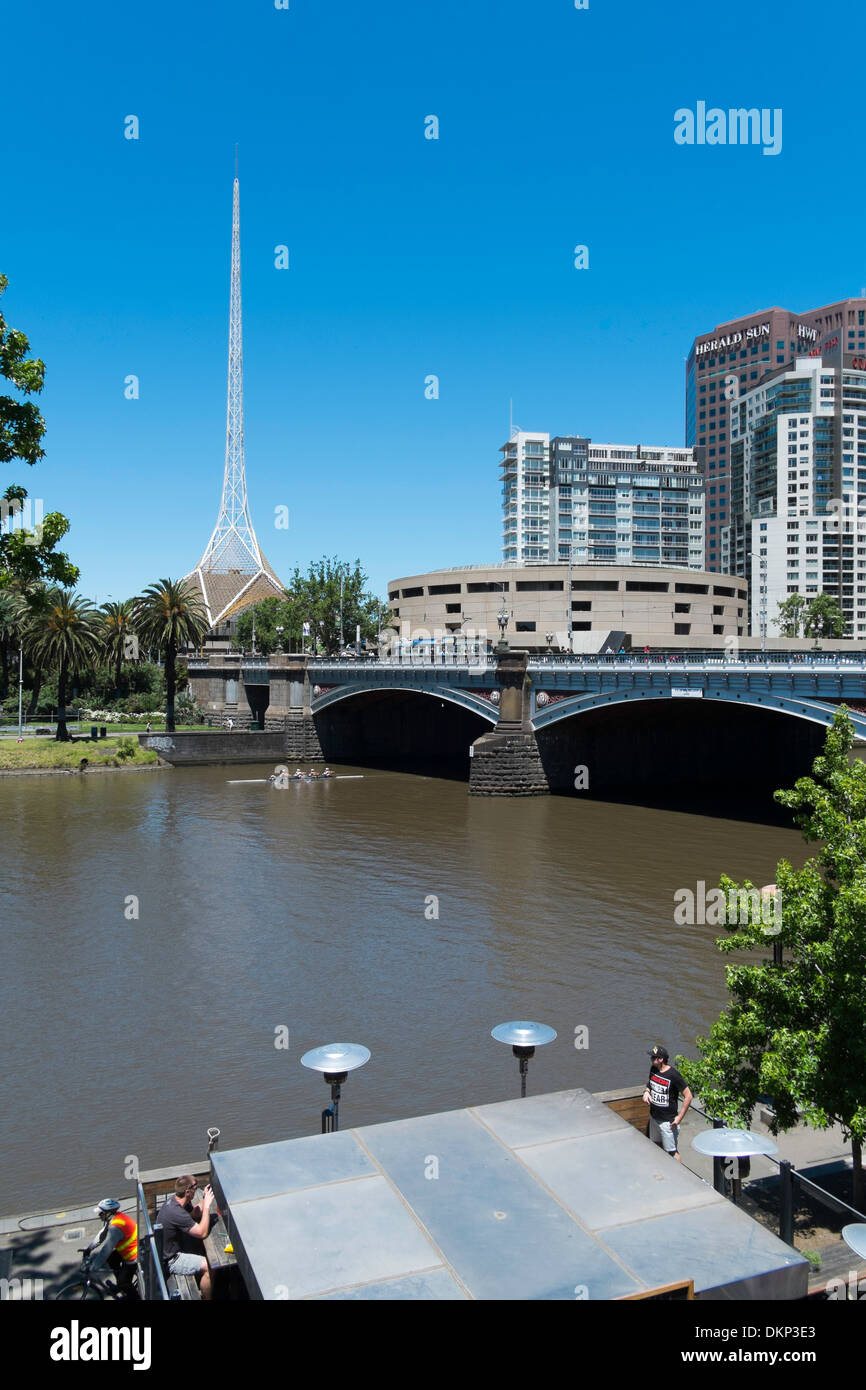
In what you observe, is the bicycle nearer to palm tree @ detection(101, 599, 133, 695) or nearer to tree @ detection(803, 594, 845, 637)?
palm tree @ detection(101, 599, 133, 695)

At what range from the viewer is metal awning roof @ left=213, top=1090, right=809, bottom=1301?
7.02 meters

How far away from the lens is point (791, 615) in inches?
4998

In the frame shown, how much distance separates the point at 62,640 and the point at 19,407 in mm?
56562

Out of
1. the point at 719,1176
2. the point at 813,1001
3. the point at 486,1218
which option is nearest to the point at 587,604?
the point at 813,1001

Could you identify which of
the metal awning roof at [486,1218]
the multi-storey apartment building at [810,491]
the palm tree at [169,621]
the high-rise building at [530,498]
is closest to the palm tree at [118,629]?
the palm tree at [169,621]

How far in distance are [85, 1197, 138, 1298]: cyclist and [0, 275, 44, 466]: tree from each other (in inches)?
316

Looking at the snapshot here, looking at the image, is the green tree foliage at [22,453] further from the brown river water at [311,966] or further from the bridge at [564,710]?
the bridge at [564,710]

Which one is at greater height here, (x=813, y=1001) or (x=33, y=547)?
(x=33, y=547)

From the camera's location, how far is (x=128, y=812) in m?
47.4

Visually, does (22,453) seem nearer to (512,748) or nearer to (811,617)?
(512,748)

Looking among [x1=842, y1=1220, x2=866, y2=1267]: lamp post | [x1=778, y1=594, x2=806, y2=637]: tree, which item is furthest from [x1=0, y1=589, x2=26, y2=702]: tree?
[x1=778, y1=594, x2=806, y2=637]: tree
